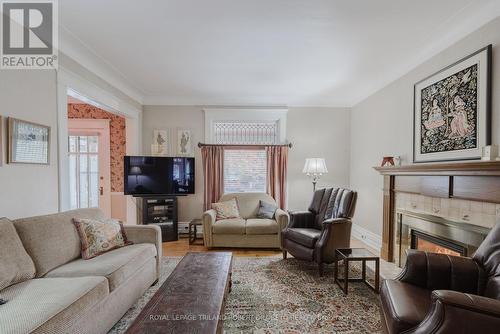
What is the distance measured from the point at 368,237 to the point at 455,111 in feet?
7.95

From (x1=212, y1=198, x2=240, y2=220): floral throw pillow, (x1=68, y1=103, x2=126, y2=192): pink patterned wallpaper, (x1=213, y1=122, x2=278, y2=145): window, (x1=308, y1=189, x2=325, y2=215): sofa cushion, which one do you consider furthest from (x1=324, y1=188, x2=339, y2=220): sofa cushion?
(x1=68, y1=103, x2=126, y2=192): pink patterned wallpaper

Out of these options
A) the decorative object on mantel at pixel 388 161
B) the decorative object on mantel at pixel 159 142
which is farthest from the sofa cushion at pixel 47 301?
the decorative object on mantel at pixel 388 161

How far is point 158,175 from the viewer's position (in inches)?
170

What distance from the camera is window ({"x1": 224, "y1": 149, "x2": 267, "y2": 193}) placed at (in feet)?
15.8

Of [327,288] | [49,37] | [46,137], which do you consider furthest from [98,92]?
[327,288]

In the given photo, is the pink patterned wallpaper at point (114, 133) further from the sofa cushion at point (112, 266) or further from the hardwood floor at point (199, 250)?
the sofa cushion at point (112, 266)

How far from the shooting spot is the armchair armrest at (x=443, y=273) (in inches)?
61.1

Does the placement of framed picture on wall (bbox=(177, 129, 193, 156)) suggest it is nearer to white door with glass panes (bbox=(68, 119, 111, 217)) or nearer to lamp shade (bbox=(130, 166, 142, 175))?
lamp shade (bbox=(130, 166, 142, 175))

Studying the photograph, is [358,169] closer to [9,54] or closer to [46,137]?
[46,137]

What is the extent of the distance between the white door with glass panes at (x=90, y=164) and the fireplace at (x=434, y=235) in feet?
17.1

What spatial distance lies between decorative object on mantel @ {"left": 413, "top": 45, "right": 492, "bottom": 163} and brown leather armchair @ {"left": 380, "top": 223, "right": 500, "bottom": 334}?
39.8 inches

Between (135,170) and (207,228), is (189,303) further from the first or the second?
(135,170)

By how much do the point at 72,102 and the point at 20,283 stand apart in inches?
172

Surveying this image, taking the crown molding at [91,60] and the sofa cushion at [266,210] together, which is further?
the sofa cushion at [266,210]
